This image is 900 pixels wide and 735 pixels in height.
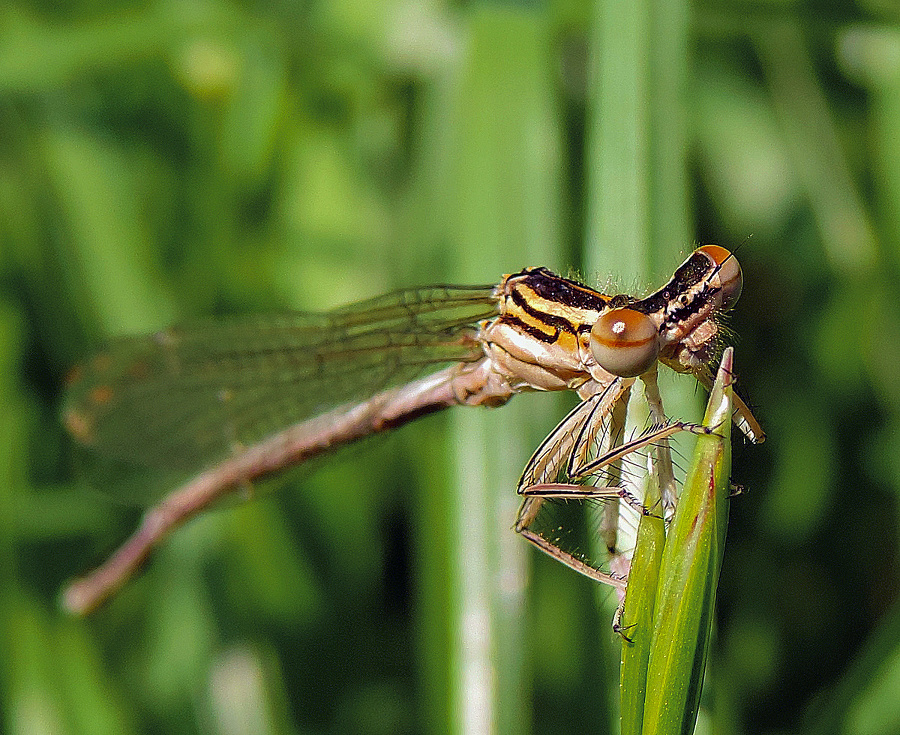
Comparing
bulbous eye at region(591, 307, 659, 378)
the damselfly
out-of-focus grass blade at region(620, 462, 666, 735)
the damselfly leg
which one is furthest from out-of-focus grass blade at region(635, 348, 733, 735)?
bulbous eye at region(591, 307, 659, 378)

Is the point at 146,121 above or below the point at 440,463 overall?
above

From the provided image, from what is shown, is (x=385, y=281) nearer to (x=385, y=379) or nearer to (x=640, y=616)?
(x=385, y=379)

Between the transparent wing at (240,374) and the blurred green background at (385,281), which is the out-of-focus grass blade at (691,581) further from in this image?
the transparent wing at (240,374)

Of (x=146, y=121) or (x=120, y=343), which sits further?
(x=146, y=121)

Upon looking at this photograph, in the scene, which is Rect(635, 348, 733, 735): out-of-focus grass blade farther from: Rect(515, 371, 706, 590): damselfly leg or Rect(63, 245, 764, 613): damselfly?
Rect(63, 245, 764, 613): damselfly

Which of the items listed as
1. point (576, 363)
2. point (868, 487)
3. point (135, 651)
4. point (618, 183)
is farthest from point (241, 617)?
point (868, 487)

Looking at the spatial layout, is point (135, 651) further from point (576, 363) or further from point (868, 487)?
point (868, 487)

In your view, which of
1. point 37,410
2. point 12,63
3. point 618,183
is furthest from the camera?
point 37,410
